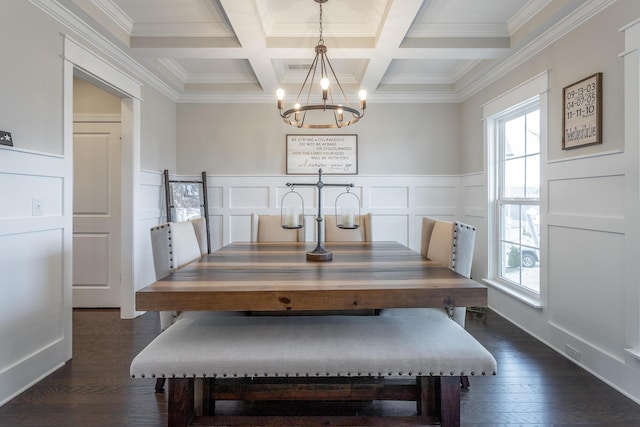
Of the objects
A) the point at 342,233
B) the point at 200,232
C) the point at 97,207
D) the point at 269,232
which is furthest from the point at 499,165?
the point at 97,207

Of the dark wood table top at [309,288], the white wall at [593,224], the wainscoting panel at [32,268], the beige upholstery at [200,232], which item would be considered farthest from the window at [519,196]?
the wainscoting panel at [32,268]

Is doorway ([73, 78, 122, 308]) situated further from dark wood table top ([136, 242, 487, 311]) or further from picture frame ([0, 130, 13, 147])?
dark wood table top ([136, 242, 487, 311])

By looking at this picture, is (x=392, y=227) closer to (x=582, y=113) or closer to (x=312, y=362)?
(x=582, y=113)

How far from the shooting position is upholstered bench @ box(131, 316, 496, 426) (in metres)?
1.38

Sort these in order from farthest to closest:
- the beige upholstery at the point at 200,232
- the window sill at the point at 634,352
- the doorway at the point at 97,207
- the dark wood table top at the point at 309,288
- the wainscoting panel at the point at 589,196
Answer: the doorway at the point at 97,207
the beige upholstery at the point at 200,232
the wainscoting panel at the point at 589,196
the window sill at the point at 634,352
the dark wood table top at the point at 309,288

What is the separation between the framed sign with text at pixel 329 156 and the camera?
4391mm

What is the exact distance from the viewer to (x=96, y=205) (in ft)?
11.8

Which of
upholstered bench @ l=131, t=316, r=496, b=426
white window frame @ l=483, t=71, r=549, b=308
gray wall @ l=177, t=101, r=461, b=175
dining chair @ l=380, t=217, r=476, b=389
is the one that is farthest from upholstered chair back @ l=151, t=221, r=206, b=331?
white window frame @ l=483, t=71, r=549, b=308

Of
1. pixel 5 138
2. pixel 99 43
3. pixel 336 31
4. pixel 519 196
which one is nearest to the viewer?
pixel 5 138

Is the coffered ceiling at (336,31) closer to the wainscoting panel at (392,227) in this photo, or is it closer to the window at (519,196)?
the window at (519,196)

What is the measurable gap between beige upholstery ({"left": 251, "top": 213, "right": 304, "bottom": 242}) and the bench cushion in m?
1.55

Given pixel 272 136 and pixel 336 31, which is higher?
pixel 336 31

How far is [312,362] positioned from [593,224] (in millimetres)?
2031

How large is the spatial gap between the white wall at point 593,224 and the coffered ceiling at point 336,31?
21 cm
